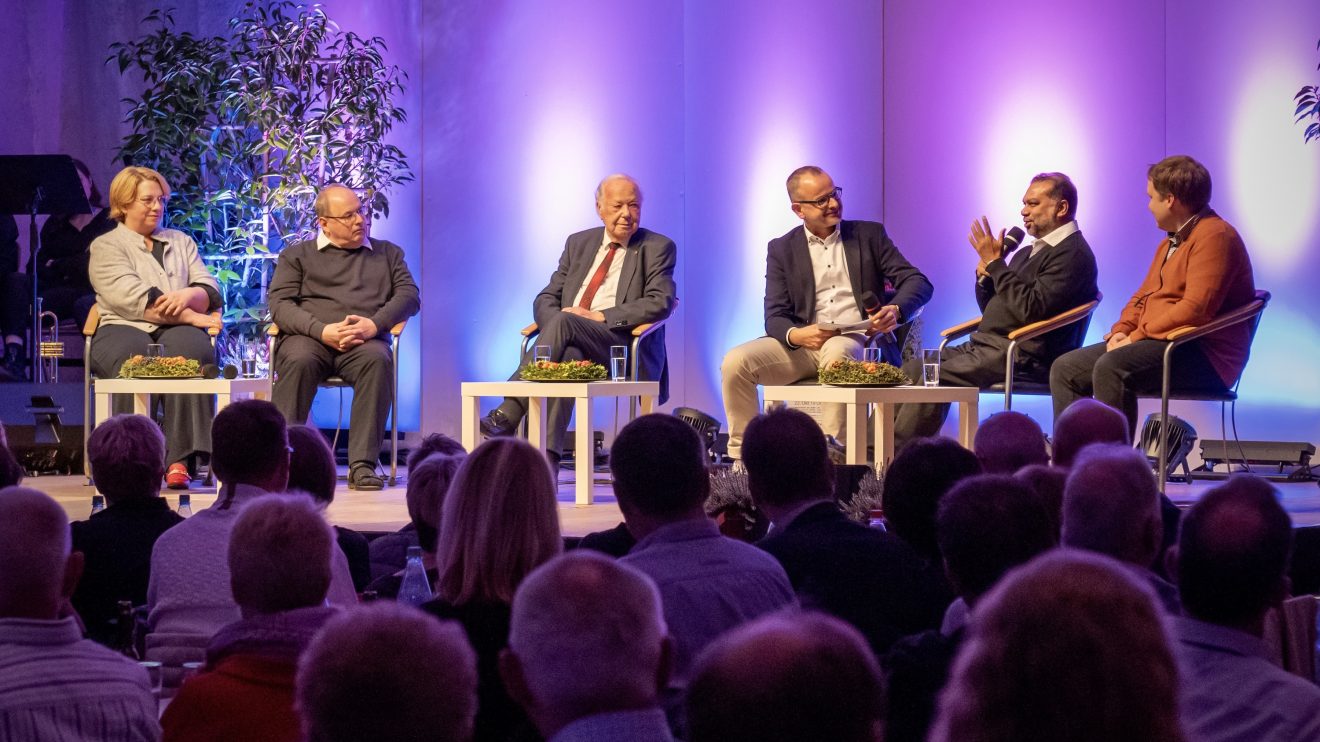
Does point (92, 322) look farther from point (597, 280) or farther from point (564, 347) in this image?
point (597, 280)

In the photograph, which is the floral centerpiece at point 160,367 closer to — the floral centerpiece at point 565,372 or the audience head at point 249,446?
the floral centerpiece at point 565,372

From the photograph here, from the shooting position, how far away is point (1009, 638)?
2.91 feet

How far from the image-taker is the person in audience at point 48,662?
161 centimetres

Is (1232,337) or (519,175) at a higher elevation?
(519,175)

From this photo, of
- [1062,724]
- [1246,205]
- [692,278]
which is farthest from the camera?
[692,278]

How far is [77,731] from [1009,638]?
1.17m

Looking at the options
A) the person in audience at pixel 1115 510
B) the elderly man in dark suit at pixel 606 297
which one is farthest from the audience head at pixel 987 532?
the elderly man in dark suit at pixel 606 297

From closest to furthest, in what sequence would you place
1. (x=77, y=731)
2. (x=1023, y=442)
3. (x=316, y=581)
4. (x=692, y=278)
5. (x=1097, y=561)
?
(x=1097, y=561) < (x=77, y=731) < (x=316, y=581) < (x=1023, y=442) < (x=692, y=278)

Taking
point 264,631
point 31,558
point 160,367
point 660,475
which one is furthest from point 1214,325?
point 31,558

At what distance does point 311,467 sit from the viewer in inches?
131

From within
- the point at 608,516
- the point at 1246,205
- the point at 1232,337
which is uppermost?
the point at 1246,205

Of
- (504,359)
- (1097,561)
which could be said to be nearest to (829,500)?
(1097,561)

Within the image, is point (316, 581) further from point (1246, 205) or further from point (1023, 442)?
point (1246, 205)

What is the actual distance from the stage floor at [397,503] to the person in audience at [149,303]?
1.41ft
